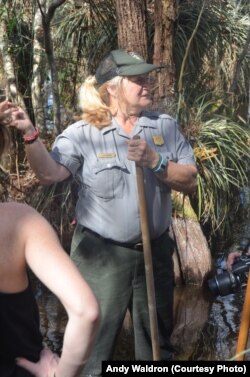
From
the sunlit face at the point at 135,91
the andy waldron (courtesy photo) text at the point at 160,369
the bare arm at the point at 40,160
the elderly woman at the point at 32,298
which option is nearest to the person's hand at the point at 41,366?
the elderly woman at the point at 32,298

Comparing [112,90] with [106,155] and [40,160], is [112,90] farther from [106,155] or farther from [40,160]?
[40,160]

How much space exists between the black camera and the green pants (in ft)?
1.13

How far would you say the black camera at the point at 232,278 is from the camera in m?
3.21

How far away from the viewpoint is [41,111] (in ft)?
24.6

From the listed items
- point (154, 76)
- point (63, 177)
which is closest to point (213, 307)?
point (154, 76)

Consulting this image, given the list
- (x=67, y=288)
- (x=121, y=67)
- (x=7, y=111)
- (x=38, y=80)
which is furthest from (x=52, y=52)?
(x=67, y=288)

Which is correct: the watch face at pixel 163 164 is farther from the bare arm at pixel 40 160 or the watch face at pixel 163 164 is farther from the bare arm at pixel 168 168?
the bare arm at pixel 40 160

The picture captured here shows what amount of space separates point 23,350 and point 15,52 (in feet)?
20.4

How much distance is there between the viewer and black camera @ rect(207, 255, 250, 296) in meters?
3.21

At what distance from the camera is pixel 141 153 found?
3186 millimetres

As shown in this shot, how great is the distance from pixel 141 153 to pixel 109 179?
24 centimetres

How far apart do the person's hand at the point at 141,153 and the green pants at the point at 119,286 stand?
44 centimetres

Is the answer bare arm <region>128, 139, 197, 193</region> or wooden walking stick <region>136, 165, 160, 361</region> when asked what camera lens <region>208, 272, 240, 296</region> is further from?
bare arm <region>128, 139, 197, 193</region>

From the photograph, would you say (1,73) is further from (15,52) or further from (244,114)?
(244,114)
